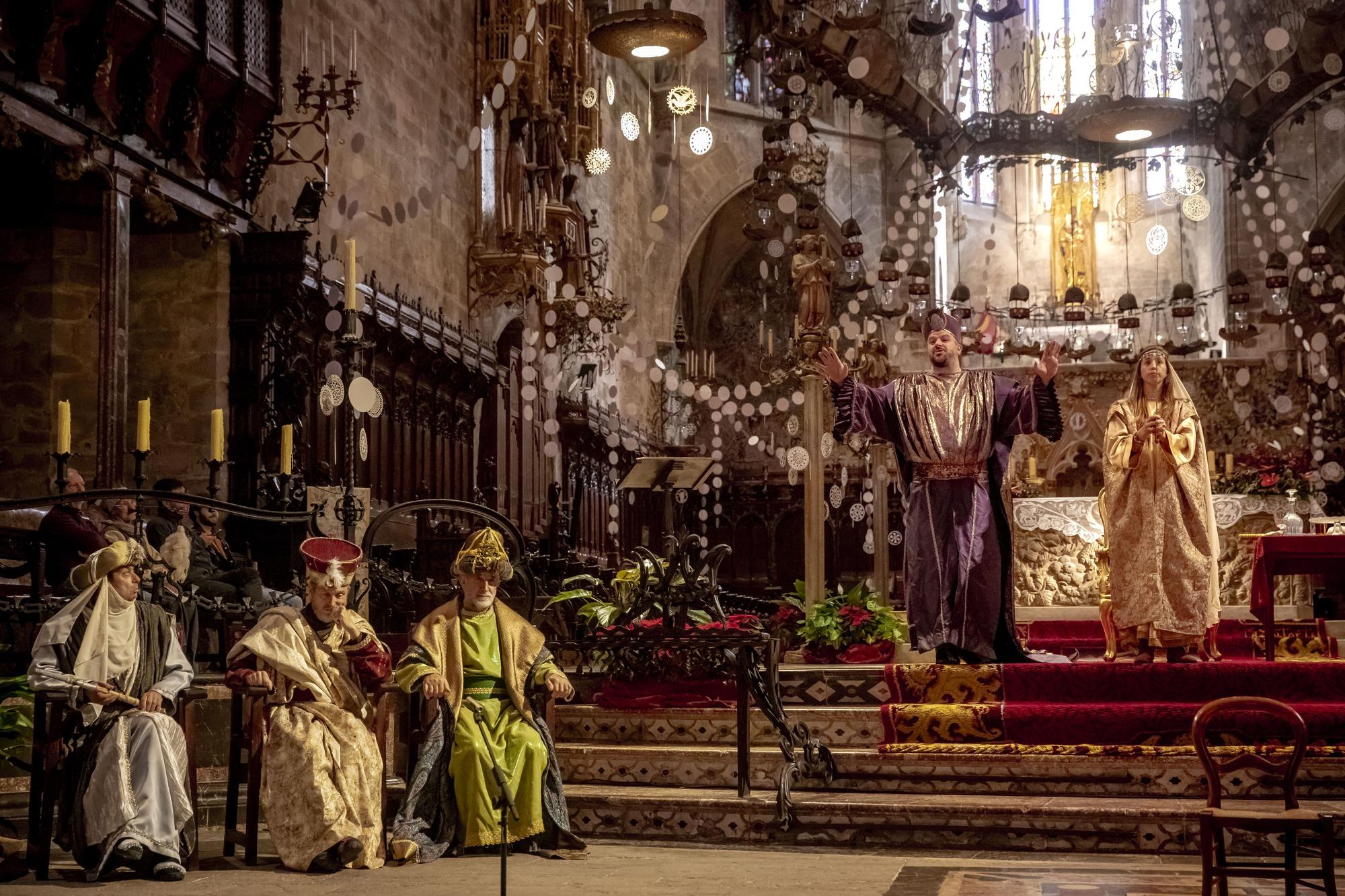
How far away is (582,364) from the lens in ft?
62.7

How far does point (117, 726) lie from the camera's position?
580 cm

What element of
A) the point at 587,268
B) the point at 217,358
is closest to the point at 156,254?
the point at 217,358

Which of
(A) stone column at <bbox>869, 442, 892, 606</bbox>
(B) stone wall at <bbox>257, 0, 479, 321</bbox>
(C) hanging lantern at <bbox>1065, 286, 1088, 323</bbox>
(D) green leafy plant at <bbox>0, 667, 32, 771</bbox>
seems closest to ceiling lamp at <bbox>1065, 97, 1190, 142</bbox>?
(C) hanging lantern at <bbox>1065, 286, 1088, 323</bbox>

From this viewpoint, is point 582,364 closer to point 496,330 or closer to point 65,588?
point 496,330

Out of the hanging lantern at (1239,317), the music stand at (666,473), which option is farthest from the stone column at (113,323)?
the hanging lantern at (1239,317)

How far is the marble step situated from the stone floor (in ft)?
1.96

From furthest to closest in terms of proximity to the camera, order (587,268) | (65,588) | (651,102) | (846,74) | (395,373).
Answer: (651,102) < (587,268) < (846,74) < (395,373) < (65,588)

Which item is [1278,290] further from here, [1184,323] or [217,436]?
[217,436]

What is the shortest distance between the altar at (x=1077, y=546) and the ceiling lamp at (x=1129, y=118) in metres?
5.52

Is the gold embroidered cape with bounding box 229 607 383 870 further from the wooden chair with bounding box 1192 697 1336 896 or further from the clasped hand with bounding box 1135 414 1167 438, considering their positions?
the clasped hand with bounding box 1135 414 1167 438

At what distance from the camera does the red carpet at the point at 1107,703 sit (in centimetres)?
703

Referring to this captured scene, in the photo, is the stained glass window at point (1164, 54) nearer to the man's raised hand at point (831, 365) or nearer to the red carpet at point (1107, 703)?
the man's raised hand at point (831, 365)

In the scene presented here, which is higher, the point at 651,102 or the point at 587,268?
the point at 651,102

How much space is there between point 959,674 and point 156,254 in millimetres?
6320
